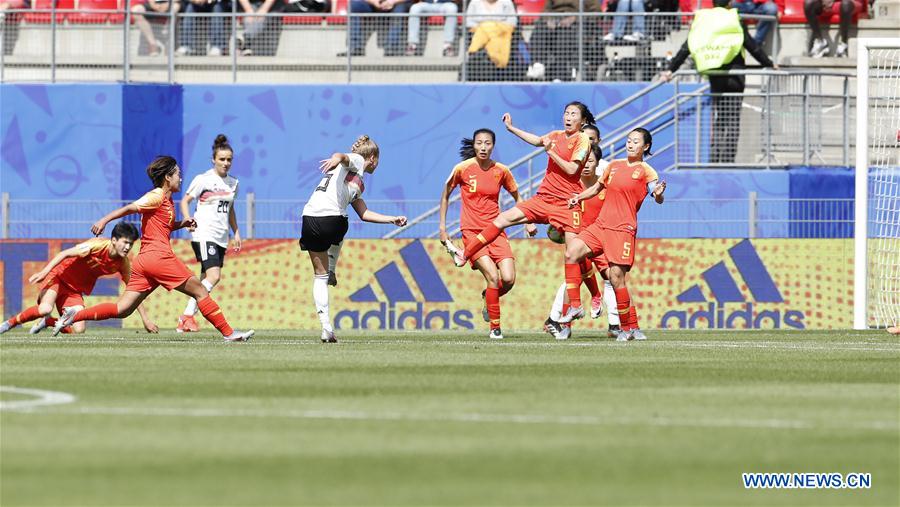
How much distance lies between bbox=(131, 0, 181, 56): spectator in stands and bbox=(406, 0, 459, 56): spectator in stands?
3605mm

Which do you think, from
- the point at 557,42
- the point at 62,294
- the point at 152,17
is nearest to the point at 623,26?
the point at 557,42

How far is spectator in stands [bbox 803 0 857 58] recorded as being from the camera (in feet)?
88.5

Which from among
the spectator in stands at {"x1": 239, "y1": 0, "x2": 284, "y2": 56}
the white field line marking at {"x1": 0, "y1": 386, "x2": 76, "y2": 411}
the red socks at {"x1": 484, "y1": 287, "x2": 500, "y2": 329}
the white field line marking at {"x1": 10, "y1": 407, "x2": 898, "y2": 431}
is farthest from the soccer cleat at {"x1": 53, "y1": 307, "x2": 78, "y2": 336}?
the spectator in stands at {"x1": 239, "y1": 0, "x2": 284, "y2": 56}

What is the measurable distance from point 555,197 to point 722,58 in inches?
338

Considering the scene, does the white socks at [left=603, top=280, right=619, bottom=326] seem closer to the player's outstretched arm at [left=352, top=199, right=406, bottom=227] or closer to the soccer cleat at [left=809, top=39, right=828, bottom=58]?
the player's outstretched arm at [left=352, top=199, right=406, bottom=227]

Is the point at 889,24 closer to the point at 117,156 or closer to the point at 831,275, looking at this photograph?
the point at 831,275

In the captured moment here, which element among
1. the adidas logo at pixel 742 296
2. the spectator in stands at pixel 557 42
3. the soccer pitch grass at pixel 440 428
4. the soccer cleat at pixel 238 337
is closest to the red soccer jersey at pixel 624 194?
the soccer pitch grass at pixel 440 428

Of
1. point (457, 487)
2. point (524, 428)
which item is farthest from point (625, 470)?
point (524, 428)

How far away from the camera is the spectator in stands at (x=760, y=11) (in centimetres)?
2633

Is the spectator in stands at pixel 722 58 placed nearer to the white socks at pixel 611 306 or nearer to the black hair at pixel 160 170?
the white socks at pixel 611 306

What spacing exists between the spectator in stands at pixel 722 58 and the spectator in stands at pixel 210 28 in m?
6.93

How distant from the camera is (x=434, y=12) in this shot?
2642 centimetres

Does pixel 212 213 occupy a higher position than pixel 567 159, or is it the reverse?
pixel 567 159

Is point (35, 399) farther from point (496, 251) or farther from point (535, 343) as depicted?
point (496, 251)
